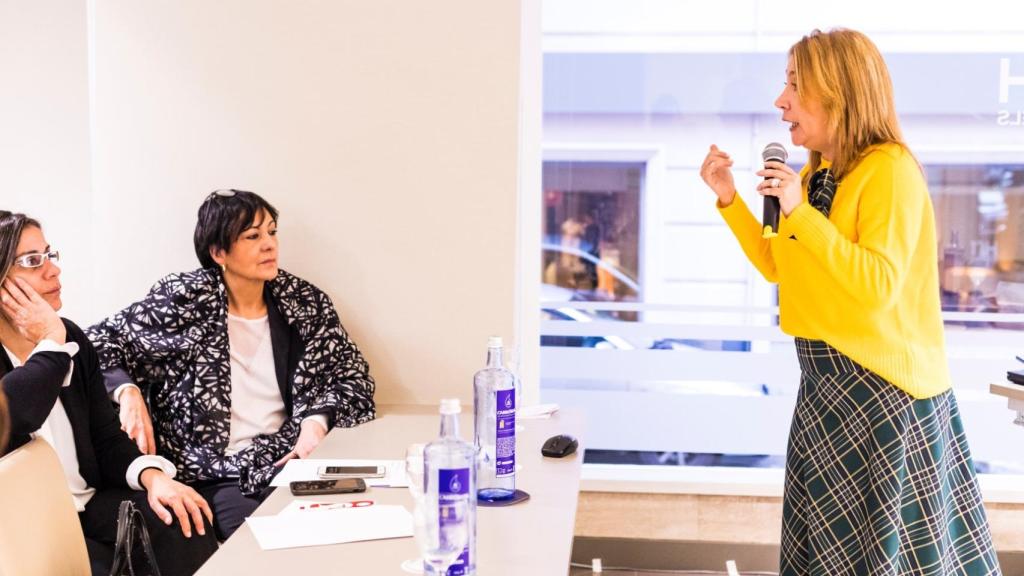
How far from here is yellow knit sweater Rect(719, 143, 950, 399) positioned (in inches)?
90.7

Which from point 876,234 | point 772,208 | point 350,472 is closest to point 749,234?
point 772,208

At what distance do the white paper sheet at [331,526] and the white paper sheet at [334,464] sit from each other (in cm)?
17

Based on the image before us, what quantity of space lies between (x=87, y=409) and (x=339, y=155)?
1.36 metres

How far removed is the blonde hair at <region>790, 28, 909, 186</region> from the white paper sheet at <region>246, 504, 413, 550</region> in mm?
1339

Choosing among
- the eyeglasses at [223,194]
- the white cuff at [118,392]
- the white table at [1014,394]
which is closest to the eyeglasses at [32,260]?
the white cuff at [118,392]

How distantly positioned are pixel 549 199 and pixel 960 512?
210cm

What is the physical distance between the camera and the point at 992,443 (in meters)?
4.04

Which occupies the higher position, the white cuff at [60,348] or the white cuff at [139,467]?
the white cuff at [60,348]

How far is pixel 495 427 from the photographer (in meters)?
2.08

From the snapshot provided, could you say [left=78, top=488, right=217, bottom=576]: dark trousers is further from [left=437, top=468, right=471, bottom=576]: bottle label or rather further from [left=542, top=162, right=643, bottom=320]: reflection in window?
[left=542, top=162, right=643, bottom=320]: reflection in window

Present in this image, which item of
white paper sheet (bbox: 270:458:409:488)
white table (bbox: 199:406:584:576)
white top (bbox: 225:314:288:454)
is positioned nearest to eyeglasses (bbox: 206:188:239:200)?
white top (bbox: 225:314:288:454)

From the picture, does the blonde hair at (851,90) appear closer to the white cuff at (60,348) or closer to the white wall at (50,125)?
the white cuff at (60,348)

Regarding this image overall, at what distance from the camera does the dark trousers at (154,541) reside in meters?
2.60

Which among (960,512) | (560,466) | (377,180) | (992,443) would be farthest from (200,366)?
(992,443)
